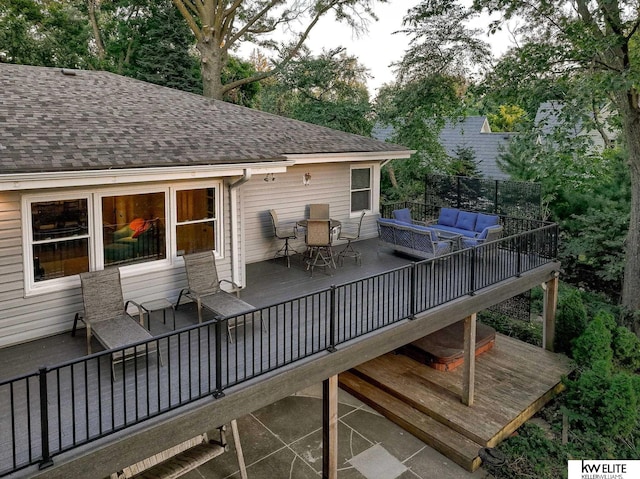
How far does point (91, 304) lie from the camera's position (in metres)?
6.46

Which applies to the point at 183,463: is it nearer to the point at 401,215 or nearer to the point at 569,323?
the point at 401,215

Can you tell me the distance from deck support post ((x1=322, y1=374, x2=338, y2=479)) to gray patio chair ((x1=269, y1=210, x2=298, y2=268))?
152 inches

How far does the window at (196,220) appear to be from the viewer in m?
7.81

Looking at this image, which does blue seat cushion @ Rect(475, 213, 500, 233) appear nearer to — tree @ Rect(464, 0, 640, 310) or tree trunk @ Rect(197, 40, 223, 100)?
tree @ Rect(464, 0, 640, 310)

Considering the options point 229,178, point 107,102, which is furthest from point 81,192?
point 107,102

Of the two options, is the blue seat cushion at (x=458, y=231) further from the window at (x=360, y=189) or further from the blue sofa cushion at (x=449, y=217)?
the window at (x=360, y=189)

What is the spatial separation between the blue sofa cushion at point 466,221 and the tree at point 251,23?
1086cm

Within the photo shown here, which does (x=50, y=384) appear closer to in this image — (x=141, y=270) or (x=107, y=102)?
(x=141, y=270)

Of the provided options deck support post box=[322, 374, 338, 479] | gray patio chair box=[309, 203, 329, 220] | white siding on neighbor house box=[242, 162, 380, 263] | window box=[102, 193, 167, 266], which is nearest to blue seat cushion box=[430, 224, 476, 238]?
white siding on neighbor house box=[242, 162, 380, 263]

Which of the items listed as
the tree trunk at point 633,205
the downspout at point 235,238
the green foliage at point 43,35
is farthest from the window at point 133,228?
the green foliage at point 43,35

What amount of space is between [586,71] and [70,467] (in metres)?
13.5

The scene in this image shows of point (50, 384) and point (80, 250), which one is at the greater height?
point (80, 250)

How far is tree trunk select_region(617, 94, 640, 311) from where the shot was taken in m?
12.0

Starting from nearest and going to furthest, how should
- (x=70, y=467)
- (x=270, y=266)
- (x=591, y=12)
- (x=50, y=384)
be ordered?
(x=70, y=467) → (x=50, y=384) → (x=270, y=266) → (x=591, y=12)
